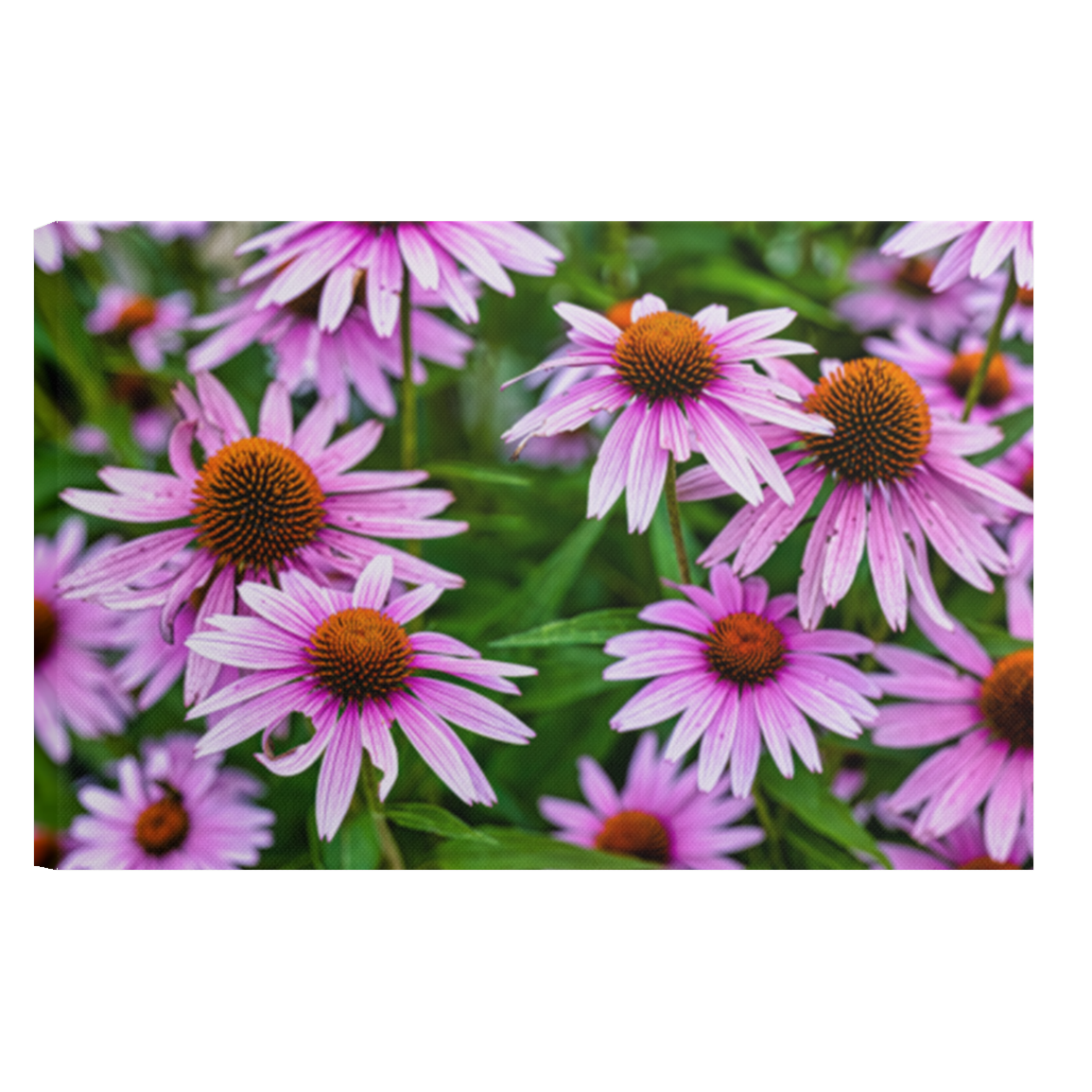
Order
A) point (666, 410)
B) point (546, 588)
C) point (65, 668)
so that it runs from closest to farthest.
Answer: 1. point (666, 410)
2. point (546, 588)
3. point (65, 668)

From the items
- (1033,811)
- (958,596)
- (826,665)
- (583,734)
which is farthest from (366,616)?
(1033,811)

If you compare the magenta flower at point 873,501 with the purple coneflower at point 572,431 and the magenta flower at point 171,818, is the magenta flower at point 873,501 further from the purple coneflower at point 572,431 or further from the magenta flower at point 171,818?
the magenta flower at point 171,818

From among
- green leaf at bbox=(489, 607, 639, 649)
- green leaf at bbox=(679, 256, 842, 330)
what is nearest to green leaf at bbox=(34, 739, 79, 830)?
green leaf at bbox=(489, 607, 639, 649)

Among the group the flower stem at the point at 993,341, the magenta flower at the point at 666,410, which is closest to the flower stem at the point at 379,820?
the magenta flower at the point at 666,410

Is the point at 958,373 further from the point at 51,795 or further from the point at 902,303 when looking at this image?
the point at 51,795

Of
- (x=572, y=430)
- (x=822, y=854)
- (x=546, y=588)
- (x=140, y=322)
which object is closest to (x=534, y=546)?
(x=546, y=588)

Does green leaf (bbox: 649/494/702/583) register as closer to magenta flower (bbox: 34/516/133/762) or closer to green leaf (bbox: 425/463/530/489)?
green leaf (bbox: 425/463/530/489)
